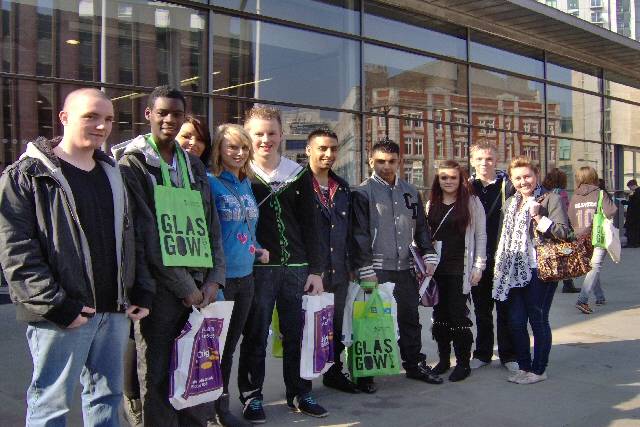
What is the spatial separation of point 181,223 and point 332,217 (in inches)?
61.4

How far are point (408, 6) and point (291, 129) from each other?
3585 mm

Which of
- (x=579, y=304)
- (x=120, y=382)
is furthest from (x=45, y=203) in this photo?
(x=579, y=304)

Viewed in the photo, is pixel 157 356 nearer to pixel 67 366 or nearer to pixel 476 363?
pixel 67 366

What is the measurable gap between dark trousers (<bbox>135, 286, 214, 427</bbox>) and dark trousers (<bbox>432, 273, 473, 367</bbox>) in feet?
8.27

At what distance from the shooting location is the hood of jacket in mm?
8508

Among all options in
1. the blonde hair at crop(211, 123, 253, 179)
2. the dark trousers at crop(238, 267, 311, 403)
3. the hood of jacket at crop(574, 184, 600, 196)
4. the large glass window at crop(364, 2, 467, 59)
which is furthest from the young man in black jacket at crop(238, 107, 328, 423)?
the large glass window at crop(364, 2, 467, 59)

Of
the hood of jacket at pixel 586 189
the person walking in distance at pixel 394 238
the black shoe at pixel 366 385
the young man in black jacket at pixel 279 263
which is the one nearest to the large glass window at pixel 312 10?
the hood of jacket at pixel 586 189

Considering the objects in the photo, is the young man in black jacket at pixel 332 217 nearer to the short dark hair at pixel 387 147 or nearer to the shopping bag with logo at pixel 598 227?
the short dark hair at pixel 387 147

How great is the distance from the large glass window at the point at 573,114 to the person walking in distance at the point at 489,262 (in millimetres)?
10882

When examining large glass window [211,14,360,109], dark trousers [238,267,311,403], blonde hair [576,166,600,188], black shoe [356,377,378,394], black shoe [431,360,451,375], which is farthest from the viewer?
large glass window [211,14,360,109]

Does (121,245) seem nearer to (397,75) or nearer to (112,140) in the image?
(112,140)

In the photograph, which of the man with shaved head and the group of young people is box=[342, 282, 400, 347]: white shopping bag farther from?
the man with shaved head

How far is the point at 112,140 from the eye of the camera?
888 cm

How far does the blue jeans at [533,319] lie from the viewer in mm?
5145
